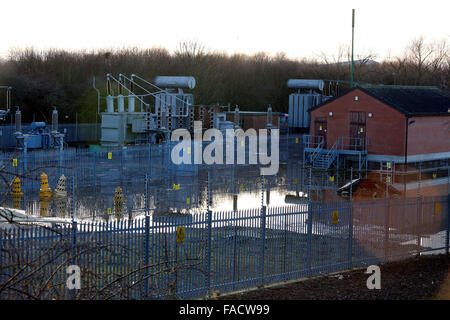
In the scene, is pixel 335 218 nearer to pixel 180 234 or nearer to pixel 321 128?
pixel 180 234

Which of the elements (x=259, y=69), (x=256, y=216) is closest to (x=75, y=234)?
(x=256, y=216)

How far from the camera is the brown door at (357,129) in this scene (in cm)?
4088

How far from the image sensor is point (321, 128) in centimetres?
4397

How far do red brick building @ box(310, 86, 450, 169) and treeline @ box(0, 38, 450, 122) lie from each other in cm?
674

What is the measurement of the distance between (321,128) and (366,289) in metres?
31.2

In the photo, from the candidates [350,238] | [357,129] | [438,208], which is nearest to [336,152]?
[357,129]

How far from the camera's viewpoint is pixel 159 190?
30391 millimetres
